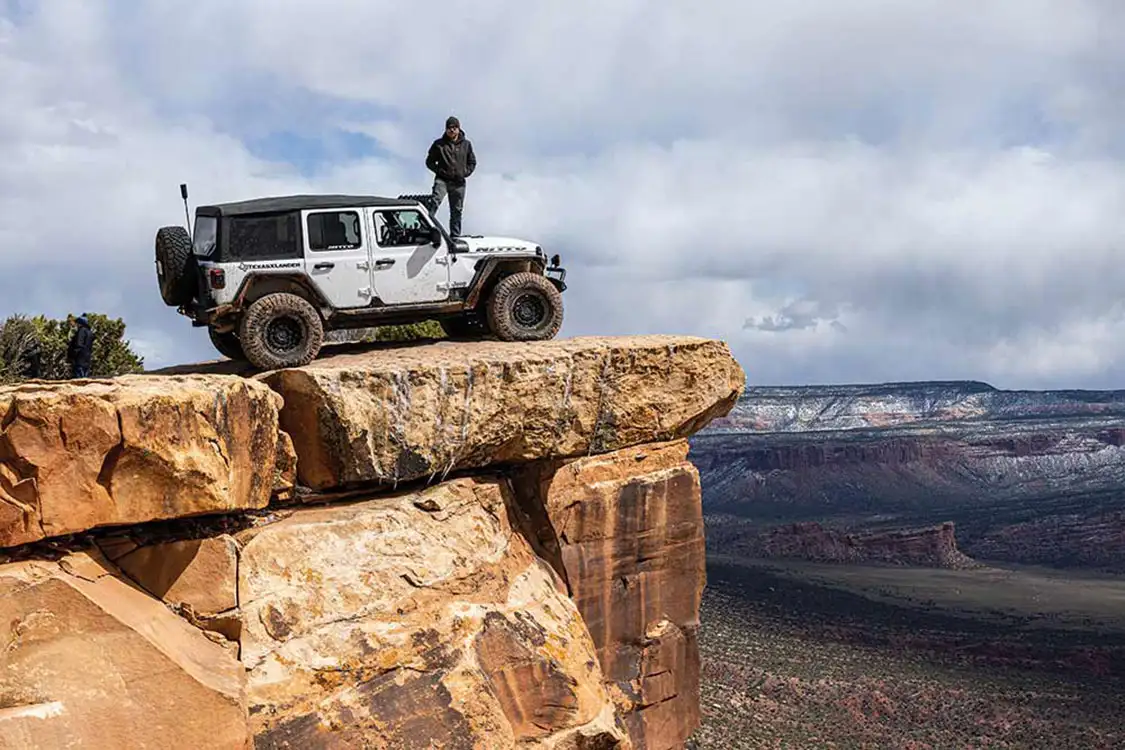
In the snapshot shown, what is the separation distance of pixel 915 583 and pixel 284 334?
263ft

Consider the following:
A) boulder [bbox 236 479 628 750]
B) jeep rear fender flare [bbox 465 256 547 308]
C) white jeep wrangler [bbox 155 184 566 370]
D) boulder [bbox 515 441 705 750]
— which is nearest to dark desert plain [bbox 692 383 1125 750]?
boulder [bbox 515 441 705 750]

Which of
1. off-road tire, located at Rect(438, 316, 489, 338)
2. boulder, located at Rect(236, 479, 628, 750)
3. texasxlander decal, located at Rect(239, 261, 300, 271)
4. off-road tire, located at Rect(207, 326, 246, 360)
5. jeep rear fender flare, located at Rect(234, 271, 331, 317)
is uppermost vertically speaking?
texasxlander decal, located at Rect(239, 261, 300, 271)

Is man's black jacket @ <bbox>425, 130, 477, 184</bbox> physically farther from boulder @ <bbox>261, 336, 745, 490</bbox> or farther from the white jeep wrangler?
boulder @ <bbox>261, 336, 745, 490</bbox>

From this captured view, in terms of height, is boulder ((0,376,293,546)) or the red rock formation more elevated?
boulder ((0,376,293,546))

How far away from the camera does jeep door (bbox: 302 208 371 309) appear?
66.8ft

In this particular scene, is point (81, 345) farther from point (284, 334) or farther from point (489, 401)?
point (489, 401)

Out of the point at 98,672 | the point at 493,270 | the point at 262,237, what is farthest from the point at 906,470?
the point at 98,672

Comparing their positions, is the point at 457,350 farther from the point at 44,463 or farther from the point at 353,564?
the point at 44,463

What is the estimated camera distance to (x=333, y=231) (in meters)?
20.5

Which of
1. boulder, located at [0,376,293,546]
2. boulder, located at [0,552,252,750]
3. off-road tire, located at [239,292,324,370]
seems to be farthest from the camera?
off-road tire, located at [239,292,324,370]

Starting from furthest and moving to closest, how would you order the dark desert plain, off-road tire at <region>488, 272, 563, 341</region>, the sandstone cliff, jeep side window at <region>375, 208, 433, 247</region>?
1. the dark desert plain
2. off-road tire at <region>488, 272, 563, 341</region>
3. jeep side window at <region>375, 208, 433, 247</region>
4. the sandstone cliff

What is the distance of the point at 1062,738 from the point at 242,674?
1528 inches

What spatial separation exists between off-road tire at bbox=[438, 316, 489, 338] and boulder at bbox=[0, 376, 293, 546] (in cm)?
720

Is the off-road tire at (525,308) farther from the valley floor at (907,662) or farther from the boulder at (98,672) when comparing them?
the valley floor at (907,662)
